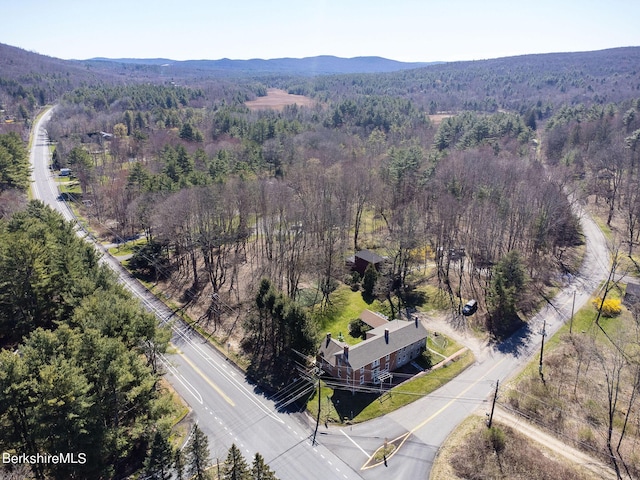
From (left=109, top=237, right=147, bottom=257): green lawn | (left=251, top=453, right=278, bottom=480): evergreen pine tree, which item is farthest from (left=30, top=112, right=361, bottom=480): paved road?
(left=109, top=237, right=147, bottom=257): green lawn

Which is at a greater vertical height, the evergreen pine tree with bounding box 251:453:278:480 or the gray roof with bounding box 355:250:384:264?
the evergreen pine tree with bounding box 251:453:278:480

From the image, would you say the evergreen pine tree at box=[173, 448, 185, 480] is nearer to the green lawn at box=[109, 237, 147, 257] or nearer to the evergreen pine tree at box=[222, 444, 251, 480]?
the evergreen pine tree at box=[222, 444, 251, 480]

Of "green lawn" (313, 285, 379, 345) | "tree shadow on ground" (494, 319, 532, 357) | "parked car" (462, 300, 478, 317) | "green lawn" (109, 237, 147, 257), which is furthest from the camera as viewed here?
"green lawn" (109, 237, 147, 257)

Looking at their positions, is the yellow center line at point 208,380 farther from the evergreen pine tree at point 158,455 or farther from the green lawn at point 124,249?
the green lawn at point 124,249

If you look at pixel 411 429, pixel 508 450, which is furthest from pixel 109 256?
pixel 508 450

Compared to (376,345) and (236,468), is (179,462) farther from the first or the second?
(376,345)

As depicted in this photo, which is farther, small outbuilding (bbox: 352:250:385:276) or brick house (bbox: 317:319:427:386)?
small outbuilding (bbox: 352:250:385:276)

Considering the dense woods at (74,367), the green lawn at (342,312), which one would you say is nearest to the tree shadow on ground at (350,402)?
the green lawn at (342,312)

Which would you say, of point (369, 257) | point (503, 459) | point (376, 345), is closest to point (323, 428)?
point (376, 345)
